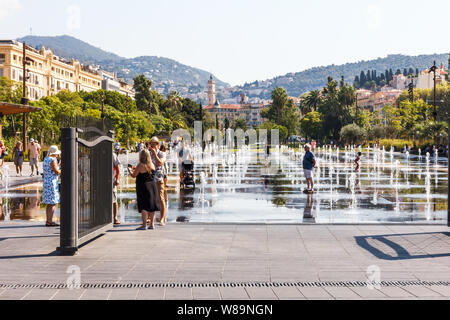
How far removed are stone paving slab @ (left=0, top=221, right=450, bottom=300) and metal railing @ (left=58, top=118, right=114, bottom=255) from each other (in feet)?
0.94

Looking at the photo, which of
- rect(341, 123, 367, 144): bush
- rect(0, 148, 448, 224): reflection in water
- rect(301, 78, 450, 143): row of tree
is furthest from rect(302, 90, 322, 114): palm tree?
rect(0, 148, 448, 224): reflection in water

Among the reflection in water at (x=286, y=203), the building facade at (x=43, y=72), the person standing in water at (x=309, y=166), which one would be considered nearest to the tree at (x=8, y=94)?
the building facade at (x=43, y=72)

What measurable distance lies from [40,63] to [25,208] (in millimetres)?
101298

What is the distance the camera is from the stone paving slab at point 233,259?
6.29 metres

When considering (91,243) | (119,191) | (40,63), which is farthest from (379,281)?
(40,63)

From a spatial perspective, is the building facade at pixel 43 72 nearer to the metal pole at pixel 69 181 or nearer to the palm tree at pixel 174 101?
the palm tree at pixel 174 101

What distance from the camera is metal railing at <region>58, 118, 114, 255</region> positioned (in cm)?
876

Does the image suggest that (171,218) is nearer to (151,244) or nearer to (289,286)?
(151,244)

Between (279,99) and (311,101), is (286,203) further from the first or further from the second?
(279,99)

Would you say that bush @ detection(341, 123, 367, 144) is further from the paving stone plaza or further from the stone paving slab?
the stone paving slab

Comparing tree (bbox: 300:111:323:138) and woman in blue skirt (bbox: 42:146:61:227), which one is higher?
tree (bbox: 300:111:323:138)

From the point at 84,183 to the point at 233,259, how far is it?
2.99 meters

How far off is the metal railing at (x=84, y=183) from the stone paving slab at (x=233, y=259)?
29 cm

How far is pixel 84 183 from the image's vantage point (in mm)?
9594
